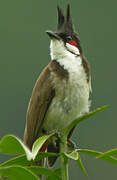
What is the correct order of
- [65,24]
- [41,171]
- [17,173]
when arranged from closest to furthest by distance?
[17,173], [41,171], [65,24]

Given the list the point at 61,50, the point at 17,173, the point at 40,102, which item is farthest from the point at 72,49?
the point at 17,173

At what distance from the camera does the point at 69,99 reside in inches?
113

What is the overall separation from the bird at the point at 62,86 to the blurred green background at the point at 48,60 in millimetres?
8925

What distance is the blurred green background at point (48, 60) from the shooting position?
1462 centimetres

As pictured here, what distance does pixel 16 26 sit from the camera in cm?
1934

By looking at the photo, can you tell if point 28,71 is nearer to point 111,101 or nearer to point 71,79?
point 111,101

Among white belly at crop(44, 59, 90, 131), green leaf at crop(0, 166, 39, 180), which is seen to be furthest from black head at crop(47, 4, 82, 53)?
green leaf at crop(0, 166, 39, 180)

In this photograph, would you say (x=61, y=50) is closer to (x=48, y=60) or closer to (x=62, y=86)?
(x=62, y=86)

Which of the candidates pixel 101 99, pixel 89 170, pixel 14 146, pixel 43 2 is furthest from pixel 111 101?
pixel 14 146

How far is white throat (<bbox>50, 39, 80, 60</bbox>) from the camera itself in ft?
10.0

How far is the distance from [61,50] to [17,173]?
6.25ft

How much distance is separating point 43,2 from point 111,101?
9.23 m

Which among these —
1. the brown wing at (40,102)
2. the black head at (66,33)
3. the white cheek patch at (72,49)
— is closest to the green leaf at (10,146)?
the brown wing at (40,102)

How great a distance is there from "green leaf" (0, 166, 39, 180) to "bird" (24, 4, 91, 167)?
152cm
